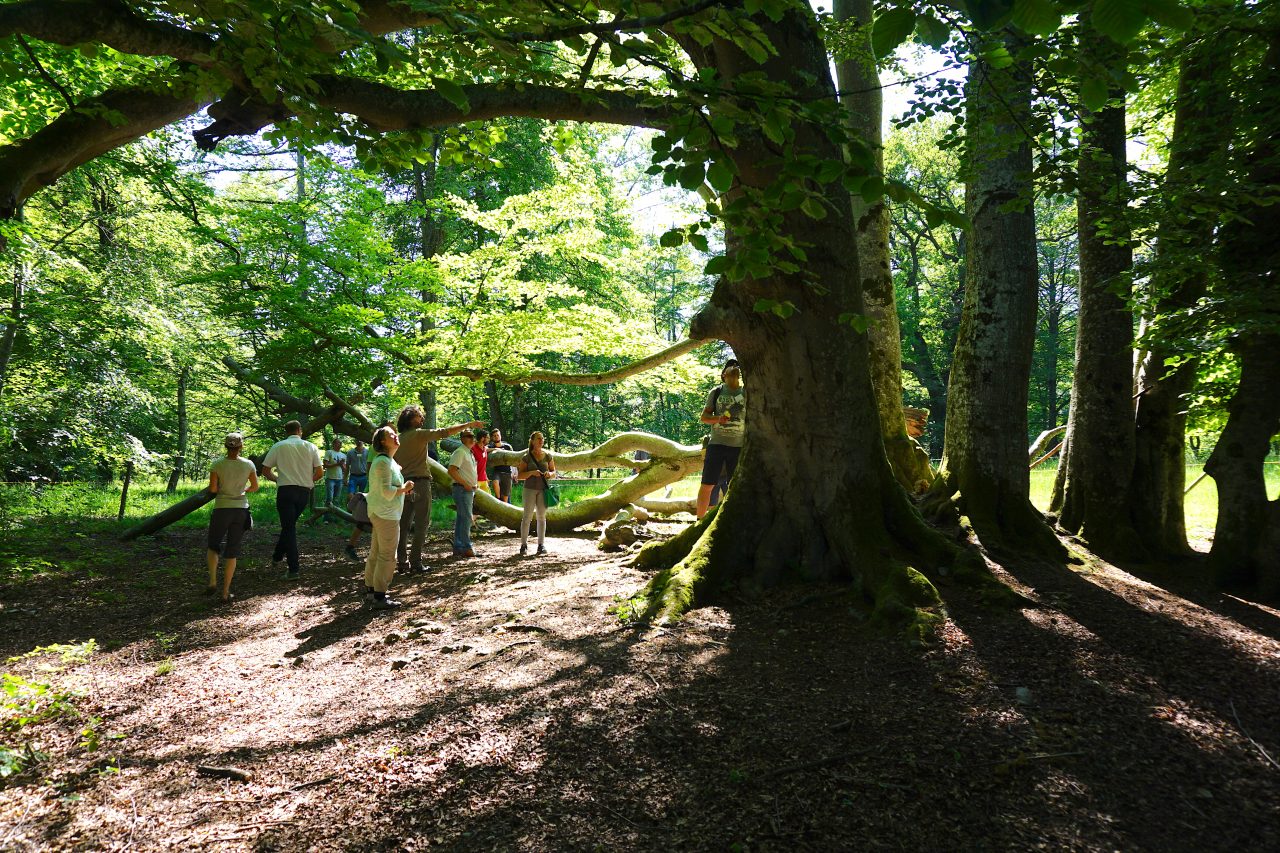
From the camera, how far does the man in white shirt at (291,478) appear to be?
26.3 feet

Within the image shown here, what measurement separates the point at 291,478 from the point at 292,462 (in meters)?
0.21

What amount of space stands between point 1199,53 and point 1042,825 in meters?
6.11

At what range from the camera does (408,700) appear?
12.3 ft

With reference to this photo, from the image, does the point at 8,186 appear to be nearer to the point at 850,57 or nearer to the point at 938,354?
the point at 850,57

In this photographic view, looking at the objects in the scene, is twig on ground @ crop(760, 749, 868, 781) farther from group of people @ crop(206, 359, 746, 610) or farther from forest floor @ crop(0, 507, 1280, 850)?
group of people @ crop(206, 359, 746, 610)

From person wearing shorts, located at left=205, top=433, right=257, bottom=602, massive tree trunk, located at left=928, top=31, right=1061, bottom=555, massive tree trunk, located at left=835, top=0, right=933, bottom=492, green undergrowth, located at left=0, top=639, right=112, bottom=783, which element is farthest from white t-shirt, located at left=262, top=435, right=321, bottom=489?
A: massive tree trunk, located at left=928, top=31, right=1061, bottom=555

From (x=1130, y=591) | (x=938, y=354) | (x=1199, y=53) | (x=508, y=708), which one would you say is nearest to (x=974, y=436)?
(x=1130, y=591)

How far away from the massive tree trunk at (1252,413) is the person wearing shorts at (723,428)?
439 centimetres

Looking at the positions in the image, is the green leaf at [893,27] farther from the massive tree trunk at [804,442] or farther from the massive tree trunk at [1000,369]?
the massive tree trunk at [1000,369]

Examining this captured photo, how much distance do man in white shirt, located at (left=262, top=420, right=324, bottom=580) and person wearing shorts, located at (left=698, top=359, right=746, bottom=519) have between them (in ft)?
16.7

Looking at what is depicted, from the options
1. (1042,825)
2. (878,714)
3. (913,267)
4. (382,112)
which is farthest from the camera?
(913,267)

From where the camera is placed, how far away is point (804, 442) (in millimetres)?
5023

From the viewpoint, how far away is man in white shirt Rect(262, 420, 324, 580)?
26.3ft

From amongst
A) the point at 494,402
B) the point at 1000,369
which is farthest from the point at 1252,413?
the point at 494,402
